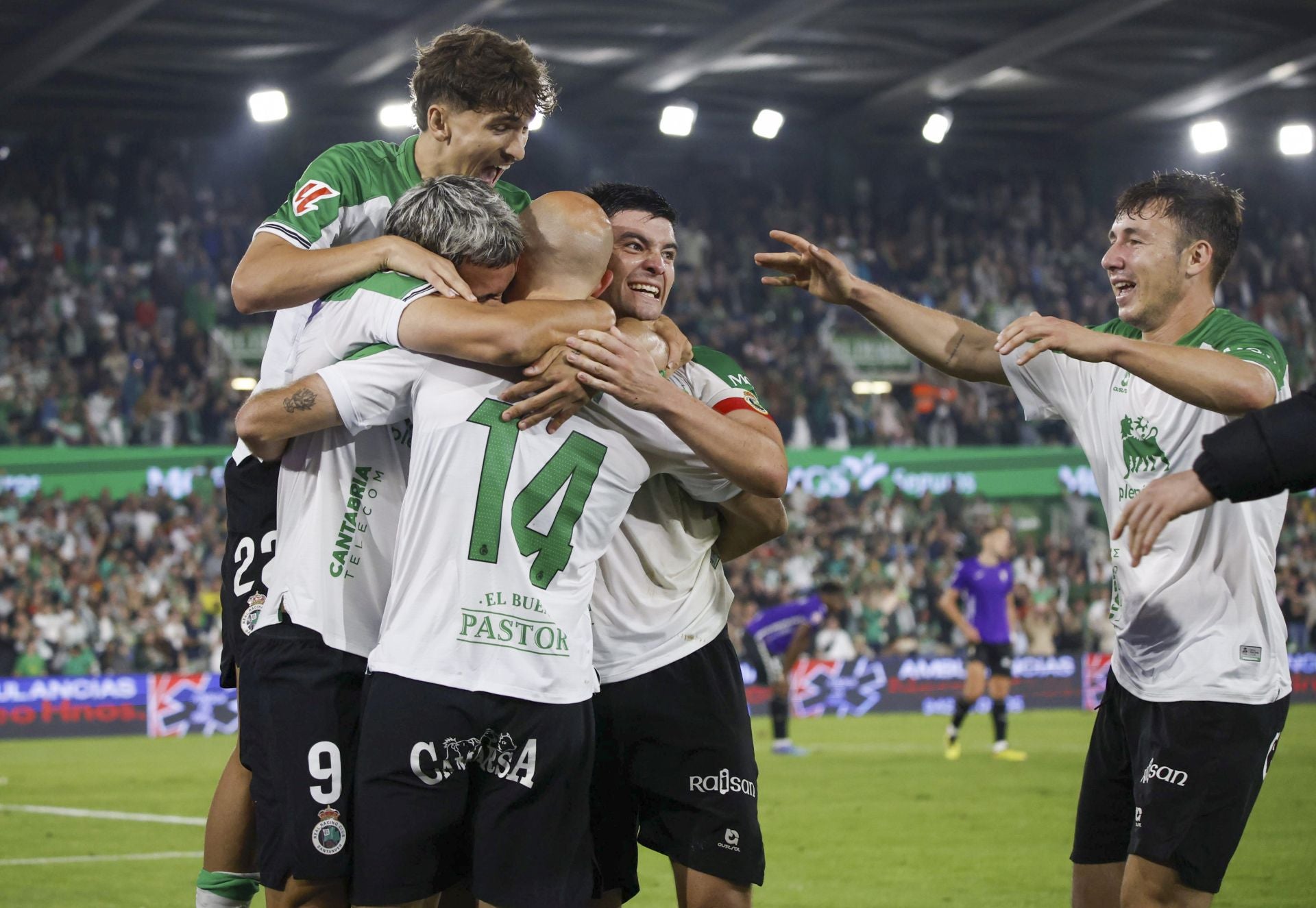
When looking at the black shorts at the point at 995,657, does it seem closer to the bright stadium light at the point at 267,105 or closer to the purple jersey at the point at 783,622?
the purple jersey at the point at 783,622

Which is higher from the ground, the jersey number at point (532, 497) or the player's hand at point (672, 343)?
the player's hand at point (672, 343)

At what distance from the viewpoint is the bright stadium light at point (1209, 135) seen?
26.5 metres

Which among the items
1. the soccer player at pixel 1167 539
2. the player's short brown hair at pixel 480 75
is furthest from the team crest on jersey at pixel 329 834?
the soccer player at pixel 1167 539

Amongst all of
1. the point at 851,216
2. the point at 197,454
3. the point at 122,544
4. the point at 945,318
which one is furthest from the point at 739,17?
the point at 945,318

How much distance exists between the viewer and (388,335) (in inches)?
145

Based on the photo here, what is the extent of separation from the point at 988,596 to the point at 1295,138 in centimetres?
1505

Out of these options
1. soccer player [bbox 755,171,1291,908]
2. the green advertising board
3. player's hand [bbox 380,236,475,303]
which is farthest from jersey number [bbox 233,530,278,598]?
the green advertising board

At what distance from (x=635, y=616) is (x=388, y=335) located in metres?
1.18

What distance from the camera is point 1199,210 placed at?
491 centimetres

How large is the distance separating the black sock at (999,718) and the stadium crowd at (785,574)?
24.6ft

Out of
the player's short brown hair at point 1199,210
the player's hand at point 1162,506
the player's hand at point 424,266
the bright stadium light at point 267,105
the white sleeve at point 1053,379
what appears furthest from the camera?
the bright stadium light at point 267,105

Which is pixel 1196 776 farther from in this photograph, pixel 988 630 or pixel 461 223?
pixel 988 630

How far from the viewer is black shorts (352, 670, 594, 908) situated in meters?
3.46

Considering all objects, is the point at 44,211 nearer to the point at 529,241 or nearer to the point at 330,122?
the point at 330,122
